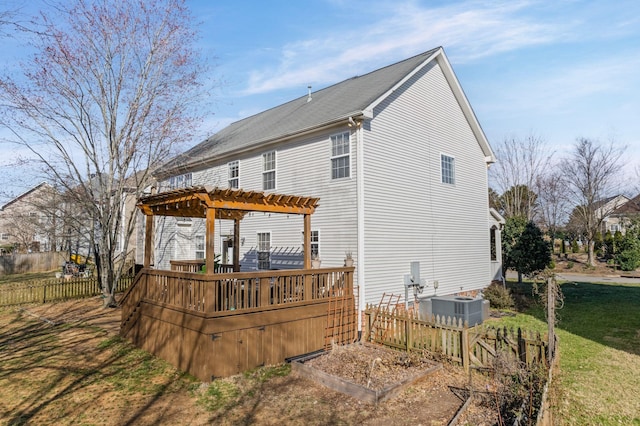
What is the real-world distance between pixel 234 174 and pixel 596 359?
45.5 ft

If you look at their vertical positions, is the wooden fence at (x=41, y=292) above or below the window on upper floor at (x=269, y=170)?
below

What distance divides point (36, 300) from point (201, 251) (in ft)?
22.7

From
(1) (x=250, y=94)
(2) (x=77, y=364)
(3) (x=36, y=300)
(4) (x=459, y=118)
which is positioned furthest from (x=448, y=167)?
(3) (x=36, y=300)

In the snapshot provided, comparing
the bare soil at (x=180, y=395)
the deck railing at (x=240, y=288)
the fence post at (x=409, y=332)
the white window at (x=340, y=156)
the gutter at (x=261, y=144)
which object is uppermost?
the gutter at (x=261, y=144)

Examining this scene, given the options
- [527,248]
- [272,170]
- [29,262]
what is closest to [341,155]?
[272,170]

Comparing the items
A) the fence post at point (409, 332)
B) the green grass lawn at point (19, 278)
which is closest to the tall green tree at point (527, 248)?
the fence post at point (409, 332)

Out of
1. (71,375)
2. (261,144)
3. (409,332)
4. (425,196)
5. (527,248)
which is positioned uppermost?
(261,144)

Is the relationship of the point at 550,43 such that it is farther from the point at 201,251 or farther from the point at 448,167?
the point at 201,251

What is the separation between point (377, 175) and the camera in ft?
40.0

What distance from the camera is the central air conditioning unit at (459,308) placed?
12.1 metres

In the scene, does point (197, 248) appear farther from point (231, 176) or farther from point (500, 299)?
point (500, 299)

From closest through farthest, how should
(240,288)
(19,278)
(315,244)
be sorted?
(240,288), (315,244), (19,278)

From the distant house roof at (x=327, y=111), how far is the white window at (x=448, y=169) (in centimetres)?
261

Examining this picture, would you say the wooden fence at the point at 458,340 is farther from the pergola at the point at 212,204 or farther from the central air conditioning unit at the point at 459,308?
the central air conditioning unit at the point at 459,308
